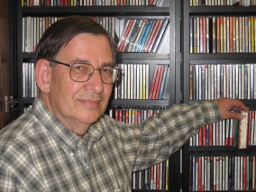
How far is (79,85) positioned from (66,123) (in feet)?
0.49

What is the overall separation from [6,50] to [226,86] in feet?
4.78

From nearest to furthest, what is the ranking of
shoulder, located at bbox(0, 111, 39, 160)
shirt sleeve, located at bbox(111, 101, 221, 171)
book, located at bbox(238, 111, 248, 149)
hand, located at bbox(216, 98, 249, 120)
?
shoulder, located at bbox(0, 111, 39, 160), shirt sleeve, located at bbox(111, 101, 221, 171), hand, located at bbox(216, 98, 249, 120), book, located at bbox(238, 111, 248, 149)

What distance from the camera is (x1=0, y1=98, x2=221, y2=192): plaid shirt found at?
2.29 ft

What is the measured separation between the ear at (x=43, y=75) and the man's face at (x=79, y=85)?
15 millimetres

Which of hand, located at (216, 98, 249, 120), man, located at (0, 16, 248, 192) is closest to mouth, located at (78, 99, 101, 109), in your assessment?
man, located at (0, 16, 248, 192)

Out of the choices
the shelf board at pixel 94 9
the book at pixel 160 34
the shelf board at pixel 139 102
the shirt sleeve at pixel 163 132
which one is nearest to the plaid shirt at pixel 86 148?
the shirt sleeve at pixel 163 132

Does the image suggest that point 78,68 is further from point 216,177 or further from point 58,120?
point 216,177

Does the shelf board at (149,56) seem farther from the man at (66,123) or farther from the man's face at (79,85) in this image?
the man's face at (79,85)

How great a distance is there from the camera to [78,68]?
2.61 ft

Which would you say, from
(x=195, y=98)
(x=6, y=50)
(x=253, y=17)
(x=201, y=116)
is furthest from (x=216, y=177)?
(x=6, y=50)

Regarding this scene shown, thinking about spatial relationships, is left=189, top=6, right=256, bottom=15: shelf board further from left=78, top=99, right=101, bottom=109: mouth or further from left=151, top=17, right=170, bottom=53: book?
left=78, top=99, right=101, bottom=109: mouth

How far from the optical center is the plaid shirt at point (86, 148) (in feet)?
2.29

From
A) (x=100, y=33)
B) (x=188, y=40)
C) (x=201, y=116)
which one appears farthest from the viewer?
(x=188, y=40)

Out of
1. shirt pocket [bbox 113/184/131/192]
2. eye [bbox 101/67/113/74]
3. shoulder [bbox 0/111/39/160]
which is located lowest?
shirt pocket [bbox 113/184/131/192]
